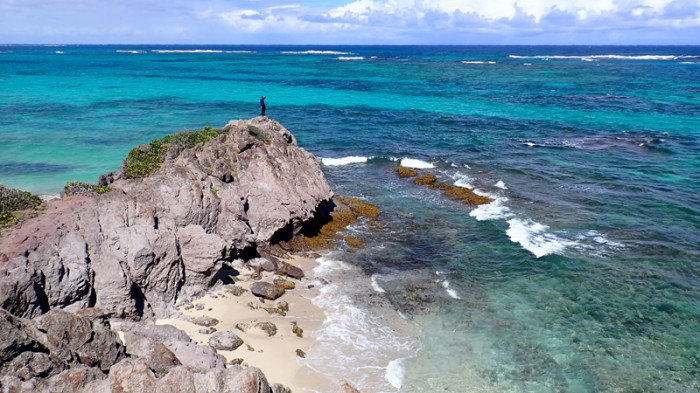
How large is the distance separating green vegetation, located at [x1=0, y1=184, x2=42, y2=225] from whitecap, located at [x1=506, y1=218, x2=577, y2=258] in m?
22.6

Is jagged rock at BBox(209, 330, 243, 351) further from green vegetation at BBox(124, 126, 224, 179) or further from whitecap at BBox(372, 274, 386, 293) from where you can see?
green vegetation at BBox(124, 126, 224, 179)

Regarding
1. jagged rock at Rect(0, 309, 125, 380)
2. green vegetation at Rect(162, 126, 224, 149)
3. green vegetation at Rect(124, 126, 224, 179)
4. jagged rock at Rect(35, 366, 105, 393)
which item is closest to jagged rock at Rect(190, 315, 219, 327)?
jagged rock at Rect(0, 309, 125, 380)

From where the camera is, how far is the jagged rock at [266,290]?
1937 cm

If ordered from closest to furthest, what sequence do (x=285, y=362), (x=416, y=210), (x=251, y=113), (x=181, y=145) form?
(x=285, y=362) < (x=181, y=145) < (x=416, y=210) < (x=251, y=113)

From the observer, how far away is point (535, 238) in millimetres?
25953

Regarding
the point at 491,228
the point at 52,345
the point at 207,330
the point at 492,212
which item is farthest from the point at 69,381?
the point at 492,212

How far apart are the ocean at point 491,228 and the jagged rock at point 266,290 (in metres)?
1.78

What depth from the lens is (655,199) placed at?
104 feet

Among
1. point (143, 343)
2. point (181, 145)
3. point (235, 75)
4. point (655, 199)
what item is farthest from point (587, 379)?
point (235, 75)

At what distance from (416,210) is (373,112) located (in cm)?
3605

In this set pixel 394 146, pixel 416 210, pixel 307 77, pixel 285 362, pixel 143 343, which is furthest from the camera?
pixel 307 77

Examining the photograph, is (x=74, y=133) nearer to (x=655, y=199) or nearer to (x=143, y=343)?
(x=143, y=343)

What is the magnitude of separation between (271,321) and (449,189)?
63.7 ft

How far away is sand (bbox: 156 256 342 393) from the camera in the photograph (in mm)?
15078
